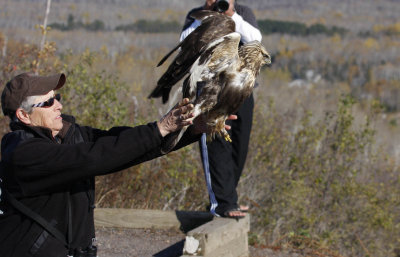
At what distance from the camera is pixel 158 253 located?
533 centimetres

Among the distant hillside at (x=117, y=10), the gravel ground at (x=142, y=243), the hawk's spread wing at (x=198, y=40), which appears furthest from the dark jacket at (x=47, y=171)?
the distant hillside at (x=117, y=10)

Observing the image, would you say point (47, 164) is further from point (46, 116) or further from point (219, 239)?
point (219, 239)

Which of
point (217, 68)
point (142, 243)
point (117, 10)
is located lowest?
point (142, 243)

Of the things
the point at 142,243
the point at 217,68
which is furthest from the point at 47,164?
the point at 142,243

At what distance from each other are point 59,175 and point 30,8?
11.6 meters

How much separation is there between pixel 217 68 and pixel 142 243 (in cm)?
244

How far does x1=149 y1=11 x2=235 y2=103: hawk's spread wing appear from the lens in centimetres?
410

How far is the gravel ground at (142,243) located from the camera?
209 inches

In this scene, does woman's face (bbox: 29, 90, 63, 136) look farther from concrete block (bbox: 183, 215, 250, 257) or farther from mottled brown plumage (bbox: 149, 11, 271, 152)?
concrete block (bbox: 183, 215, 250, 257)

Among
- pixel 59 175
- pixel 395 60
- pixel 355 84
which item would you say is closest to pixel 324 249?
pixel 59 175

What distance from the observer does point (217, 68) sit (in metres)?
3.95

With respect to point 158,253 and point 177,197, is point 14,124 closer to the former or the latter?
point 158,253

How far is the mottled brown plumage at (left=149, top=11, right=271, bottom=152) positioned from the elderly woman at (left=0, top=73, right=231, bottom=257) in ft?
2.08

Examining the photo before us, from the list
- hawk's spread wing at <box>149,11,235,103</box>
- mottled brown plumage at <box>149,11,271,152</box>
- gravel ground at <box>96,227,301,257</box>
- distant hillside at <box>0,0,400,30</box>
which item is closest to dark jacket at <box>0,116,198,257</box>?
mottled brown plumage at <box>149,11,271,152</box>
